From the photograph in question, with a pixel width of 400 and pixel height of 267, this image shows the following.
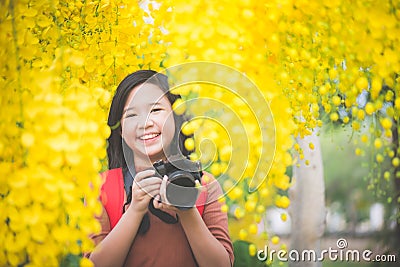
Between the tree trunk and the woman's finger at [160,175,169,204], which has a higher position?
the woman's finger at [160,175,169,204]

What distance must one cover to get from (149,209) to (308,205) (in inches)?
39.9

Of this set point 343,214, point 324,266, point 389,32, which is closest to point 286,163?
point 389,32

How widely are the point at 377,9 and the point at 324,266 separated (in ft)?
5.19

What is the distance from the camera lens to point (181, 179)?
1.46 metres

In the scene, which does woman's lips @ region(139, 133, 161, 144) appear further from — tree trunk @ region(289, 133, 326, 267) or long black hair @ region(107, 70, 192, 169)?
tree trunk @ region(289, 133, 326, 267)

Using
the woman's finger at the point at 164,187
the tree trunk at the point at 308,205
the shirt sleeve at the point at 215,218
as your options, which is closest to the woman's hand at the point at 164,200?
the woman's finger at the point at 164,187

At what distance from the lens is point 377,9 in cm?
118

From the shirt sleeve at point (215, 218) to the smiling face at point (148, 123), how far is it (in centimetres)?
19

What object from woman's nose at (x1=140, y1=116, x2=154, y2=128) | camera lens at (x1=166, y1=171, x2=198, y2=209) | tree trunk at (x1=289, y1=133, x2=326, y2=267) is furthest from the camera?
tree trunk at (x1=289, y1=133, x2=326, y2=267)

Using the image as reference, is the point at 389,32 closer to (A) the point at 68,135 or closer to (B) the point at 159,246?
(A) the point at 68,135

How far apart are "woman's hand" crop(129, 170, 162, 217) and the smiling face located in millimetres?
139

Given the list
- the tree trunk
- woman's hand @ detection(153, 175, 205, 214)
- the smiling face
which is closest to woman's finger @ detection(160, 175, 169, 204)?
woman's hand @ detection(153, 175, 205, 214)

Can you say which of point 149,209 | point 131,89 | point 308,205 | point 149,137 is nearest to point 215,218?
point 149,209

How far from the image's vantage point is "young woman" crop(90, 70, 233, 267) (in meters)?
1.55
